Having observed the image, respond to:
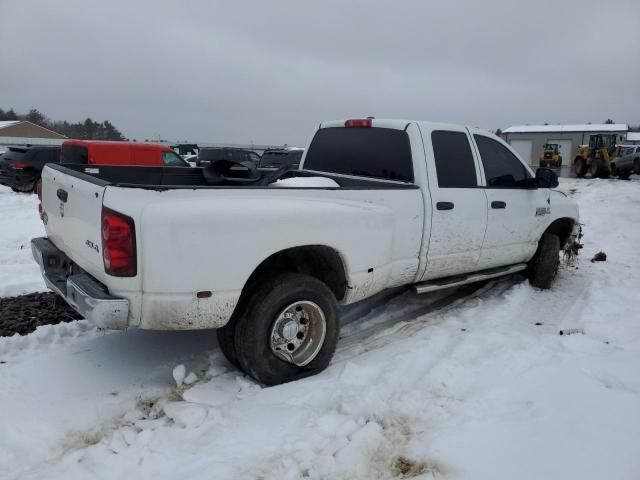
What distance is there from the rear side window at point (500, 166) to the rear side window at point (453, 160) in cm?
24

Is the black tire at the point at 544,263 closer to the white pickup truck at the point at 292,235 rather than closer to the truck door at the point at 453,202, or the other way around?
the white pickup truck at the point at 292,235

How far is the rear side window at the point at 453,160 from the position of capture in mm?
4734

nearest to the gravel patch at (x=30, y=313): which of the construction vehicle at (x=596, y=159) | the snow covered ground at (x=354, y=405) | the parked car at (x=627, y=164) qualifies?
the snow covered ground at (x=354, y=405)

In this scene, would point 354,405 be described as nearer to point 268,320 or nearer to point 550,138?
point 268,320

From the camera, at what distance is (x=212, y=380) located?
3592mm

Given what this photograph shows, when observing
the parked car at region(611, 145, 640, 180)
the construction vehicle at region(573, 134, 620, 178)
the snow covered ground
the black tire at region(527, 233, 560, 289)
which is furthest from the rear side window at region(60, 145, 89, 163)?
the construction vehicle at region(573, 134, 620, 178)

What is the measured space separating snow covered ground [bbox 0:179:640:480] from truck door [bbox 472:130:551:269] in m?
0.78

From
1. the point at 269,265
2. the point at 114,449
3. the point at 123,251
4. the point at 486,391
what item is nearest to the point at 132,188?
the point at 123,251

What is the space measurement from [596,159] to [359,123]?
27052mm

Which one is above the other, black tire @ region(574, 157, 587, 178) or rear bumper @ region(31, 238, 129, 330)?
black tire @ region(574, 157, 587, 178)

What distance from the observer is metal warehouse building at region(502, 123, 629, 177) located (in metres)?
51.0

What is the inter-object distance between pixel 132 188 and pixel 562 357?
3.29 metres

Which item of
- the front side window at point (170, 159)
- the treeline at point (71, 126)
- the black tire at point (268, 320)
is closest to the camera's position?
the black tire at point (268, 320)

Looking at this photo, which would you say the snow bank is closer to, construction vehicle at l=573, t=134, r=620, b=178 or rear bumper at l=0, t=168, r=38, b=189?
rear bumper at l=0, t=168, r=38, b=189
